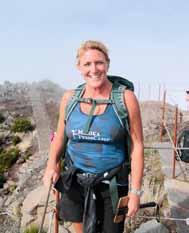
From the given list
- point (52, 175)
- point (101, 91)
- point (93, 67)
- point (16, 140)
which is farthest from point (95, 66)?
point (16, 140)

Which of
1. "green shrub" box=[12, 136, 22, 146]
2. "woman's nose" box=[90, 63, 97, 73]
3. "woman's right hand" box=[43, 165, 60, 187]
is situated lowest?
"woman's right hand" box=[43, 165, 60, 187]

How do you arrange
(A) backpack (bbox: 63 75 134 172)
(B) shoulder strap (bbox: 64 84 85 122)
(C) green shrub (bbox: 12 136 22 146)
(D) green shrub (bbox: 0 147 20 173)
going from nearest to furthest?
(A) backpack (bbox: 63 75 134 172) < (B) shoulder strap (bbox: 64 84 85 122) < (D) green shrub (bbox: 0 147 20 173) < (C) green shrub (bbox: 12 136 22 146)

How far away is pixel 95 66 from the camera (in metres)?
2.56

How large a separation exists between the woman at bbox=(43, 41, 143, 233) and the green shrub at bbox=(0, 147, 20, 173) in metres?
15.6

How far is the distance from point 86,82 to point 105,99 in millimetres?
171

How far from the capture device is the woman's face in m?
2.55

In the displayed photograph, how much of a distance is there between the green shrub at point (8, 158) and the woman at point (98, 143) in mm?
15582

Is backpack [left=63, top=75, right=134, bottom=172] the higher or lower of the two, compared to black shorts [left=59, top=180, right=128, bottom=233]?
higher

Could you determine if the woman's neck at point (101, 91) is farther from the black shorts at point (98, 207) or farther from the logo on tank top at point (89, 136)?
the black shorts at point (98, 207)

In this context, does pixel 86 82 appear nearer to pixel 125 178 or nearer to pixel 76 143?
pixel 76 143

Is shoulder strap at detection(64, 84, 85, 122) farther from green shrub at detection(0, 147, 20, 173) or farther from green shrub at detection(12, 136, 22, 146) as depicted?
green shrub at detection(12, 136, 22, 146)

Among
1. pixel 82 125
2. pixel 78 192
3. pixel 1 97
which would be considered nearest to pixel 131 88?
pixel 82 125

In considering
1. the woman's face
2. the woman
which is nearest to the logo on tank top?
the woman

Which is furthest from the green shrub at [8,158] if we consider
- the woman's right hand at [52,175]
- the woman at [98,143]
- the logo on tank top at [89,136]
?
the logo on tank top at [89,136]
